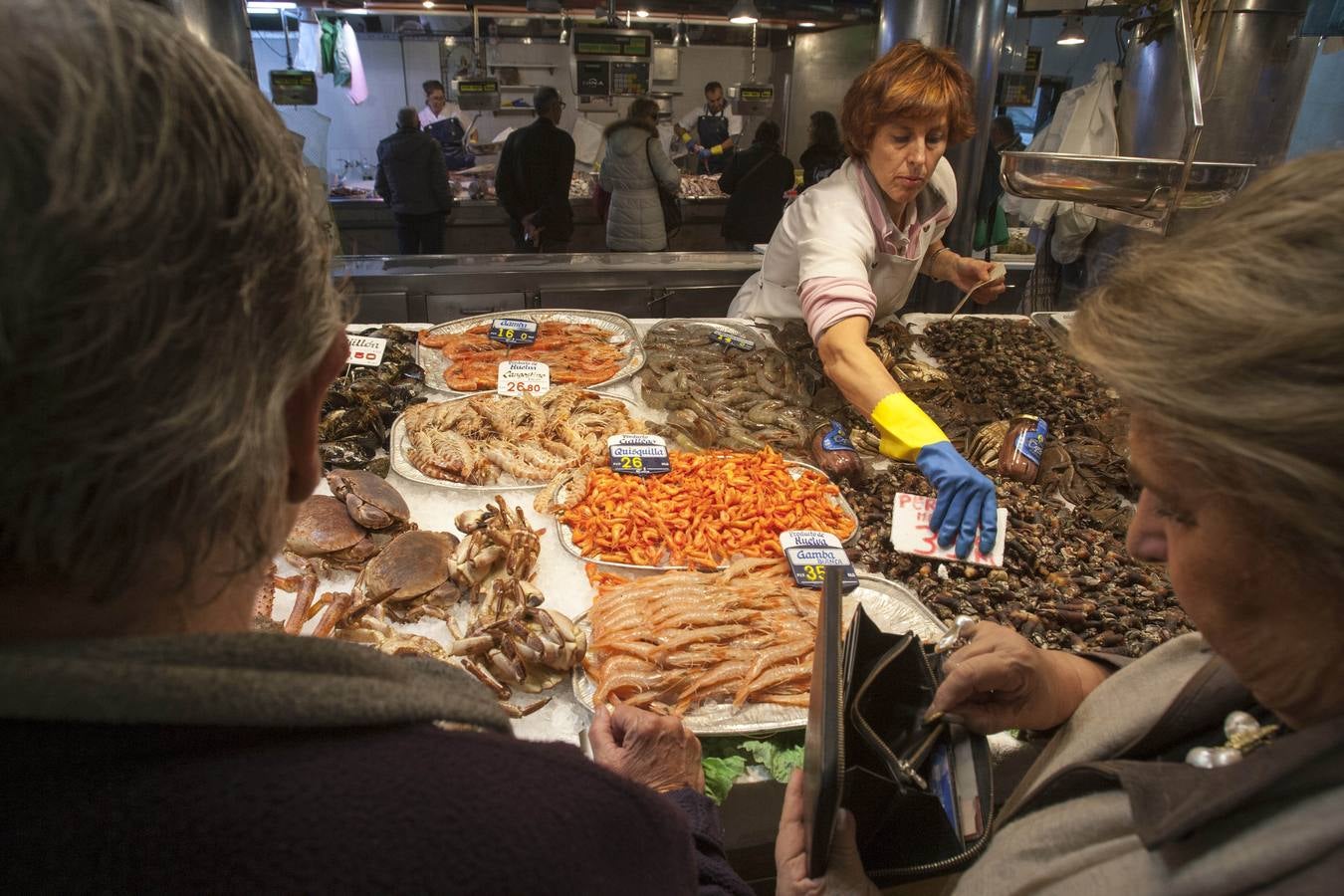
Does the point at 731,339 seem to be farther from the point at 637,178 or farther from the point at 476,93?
the point at 476,93

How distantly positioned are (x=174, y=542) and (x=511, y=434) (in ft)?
8.56

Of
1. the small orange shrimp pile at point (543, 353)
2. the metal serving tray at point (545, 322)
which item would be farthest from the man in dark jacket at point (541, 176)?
the small orange shrimp pile at point (543, 353)

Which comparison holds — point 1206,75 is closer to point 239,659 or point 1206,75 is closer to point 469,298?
point 469,298

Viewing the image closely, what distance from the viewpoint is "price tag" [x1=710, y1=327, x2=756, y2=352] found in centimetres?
392

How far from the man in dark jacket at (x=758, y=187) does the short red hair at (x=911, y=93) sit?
16.1ft

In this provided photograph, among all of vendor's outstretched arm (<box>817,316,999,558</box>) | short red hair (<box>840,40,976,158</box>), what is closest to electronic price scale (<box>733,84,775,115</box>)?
short red hair (<box>840,40,976,158</box>)

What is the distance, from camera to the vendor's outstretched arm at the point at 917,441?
256 cm

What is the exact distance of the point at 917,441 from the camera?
2.78m

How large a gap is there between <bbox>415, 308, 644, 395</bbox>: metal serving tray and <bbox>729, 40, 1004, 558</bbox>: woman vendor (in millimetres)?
910

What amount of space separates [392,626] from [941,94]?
2.79m

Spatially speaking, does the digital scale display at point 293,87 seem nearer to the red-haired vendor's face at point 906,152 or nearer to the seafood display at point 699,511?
the red-haired vendor's face at point 906,152

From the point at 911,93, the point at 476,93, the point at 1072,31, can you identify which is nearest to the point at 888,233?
the point at 911,93

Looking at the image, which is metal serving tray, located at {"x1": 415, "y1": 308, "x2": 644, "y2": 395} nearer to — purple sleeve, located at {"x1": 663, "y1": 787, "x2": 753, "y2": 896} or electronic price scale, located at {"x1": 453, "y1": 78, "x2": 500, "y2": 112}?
purple sleeve, located at {"x1": 663, "y1": 787, "x2": 753, "y2": 896}

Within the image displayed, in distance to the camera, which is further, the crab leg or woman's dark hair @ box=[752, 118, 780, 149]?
woman's dark hair @ box=[752, 118, 780, 149]
